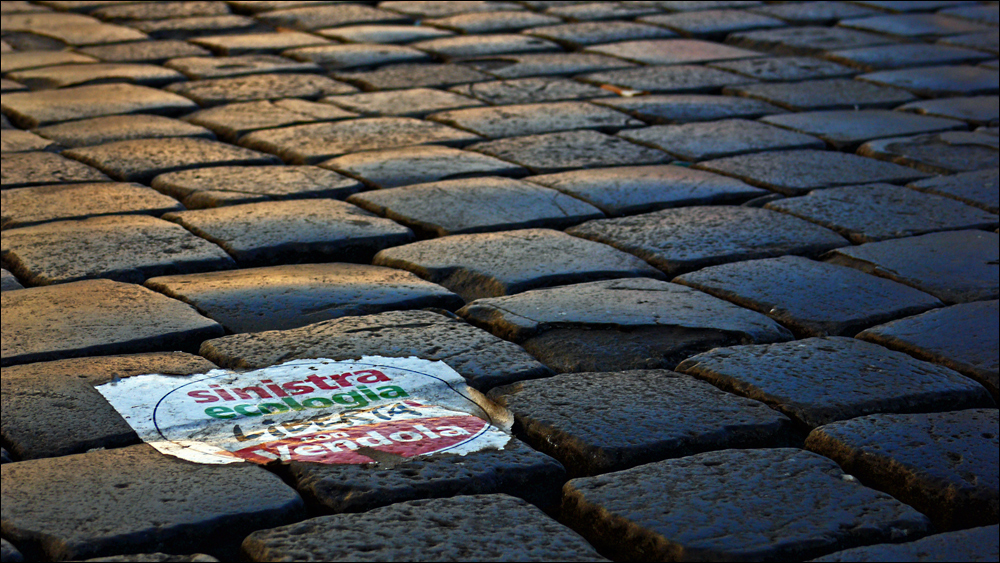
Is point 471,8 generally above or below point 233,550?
above

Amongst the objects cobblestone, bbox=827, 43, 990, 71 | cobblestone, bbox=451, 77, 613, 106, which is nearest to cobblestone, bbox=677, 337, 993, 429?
cobblestone, bbox=451, 77, 613, 106

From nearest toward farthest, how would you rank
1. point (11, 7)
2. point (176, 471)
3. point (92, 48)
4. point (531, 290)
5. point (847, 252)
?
point (176, 471), point (531, 290), point (847, 252), point (92, 48), point (11, 7)

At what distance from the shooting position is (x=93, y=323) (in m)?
2.17

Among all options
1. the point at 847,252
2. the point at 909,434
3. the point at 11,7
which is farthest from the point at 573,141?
the point at 11,7

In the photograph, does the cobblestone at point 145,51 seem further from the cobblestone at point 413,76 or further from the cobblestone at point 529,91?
the cobblestone at point 529,91

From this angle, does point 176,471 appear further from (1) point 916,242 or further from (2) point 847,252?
(1) point 916,242

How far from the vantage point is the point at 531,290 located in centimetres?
243

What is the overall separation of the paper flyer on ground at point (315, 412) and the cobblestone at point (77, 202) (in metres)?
1.05

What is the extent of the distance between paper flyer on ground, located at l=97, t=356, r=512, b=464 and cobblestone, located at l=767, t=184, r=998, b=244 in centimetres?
140

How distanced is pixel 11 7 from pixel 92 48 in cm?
128

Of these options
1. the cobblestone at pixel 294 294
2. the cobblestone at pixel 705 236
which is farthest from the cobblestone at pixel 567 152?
the cobblestone at pixel 294 294

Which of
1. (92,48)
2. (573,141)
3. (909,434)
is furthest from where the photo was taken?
(92,48)

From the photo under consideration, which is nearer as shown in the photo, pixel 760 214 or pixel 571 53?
pixel 760 214

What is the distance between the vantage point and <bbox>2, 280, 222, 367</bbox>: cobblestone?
6.77 feet
